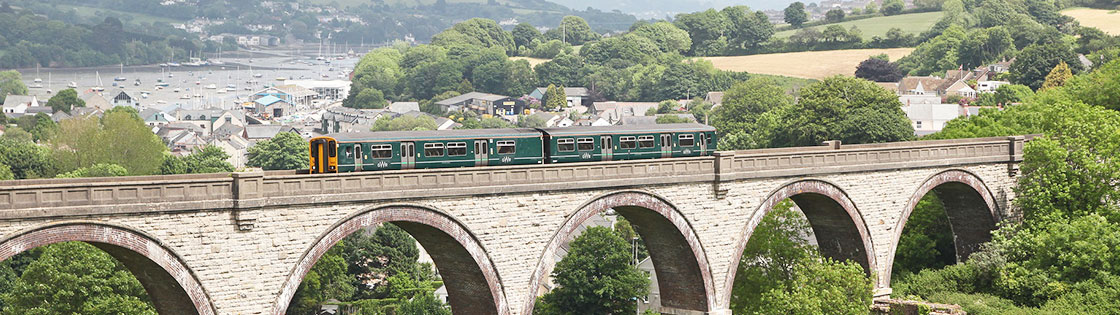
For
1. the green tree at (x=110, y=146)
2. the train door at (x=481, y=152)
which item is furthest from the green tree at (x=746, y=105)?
the train door at (x=481, y=152)

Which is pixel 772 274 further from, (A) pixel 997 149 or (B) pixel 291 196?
(B) pixel 291 196

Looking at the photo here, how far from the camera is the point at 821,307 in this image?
52.7 meters

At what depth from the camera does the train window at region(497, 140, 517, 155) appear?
49.0m

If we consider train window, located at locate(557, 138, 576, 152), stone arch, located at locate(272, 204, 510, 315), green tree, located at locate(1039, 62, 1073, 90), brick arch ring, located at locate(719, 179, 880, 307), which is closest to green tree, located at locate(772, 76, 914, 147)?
green tree, located at locate(1039, 62, 1073, 90)

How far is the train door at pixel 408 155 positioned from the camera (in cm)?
4688

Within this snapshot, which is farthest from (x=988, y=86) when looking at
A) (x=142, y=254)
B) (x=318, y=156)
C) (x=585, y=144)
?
(x=142, y=254)

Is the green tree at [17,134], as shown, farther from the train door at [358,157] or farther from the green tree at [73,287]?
the train door at [358,157]

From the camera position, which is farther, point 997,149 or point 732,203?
point 997,149

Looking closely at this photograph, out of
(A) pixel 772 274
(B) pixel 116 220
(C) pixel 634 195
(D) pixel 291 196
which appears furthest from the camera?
(A) pixel 772 274

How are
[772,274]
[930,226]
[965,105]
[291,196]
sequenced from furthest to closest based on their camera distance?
[965,105] < [930,226] < [772,274] < [291,196]

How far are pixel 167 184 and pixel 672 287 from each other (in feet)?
71.0

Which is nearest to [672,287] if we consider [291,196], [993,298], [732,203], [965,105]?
[732,203]

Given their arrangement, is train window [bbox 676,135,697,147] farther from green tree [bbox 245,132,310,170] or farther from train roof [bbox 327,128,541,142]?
green tree [bbox 245,132,310,170]

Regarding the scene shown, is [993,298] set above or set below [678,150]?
below
